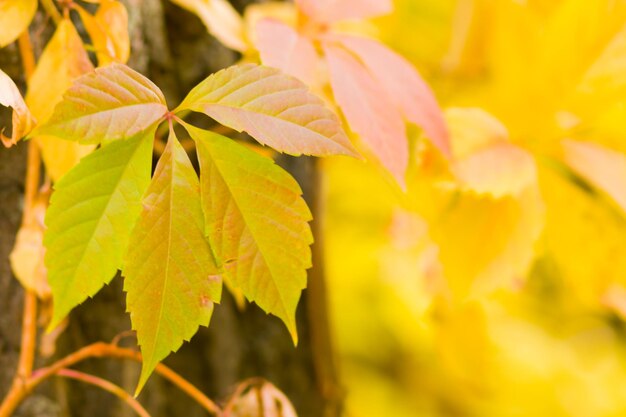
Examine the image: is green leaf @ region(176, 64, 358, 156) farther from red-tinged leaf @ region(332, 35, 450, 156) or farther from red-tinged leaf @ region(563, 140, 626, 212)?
red-tinged leaf @ region(563, 140, 626, 212)

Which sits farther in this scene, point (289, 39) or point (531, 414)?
point (531, 414)

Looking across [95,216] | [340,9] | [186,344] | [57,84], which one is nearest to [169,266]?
[95,216]

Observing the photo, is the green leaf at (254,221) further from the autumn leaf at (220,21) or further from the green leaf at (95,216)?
the autumn leaf at (220,21)

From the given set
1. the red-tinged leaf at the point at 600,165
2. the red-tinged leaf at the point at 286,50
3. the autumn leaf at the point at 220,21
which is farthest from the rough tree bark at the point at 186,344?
the red-tinged leaf at the point at 600,165

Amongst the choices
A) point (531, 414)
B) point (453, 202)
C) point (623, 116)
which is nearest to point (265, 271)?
point (453, 202)

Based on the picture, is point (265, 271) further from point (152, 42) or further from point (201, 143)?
point (152, 42)

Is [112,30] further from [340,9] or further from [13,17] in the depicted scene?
[340,9]
